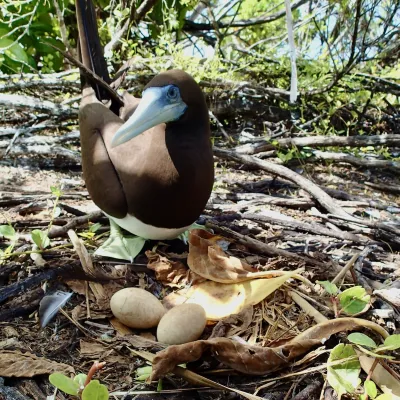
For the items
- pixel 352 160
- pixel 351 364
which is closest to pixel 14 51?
pixel 352 160

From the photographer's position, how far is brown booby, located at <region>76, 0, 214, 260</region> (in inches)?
81.4

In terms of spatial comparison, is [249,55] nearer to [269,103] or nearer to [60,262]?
[269,103]

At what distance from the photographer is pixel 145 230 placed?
2.23 m

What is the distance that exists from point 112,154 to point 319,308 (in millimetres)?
1130

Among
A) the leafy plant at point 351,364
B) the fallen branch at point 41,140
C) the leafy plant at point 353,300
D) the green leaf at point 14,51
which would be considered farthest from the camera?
the green leaf at point 14,51

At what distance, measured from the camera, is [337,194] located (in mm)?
3154

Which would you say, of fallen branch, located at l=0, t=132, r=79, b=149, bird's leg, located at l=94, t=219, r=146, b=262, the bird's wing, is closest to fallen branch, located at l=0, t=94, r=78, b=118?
fallen branch, located at l=0, t=132, r=79, b=149

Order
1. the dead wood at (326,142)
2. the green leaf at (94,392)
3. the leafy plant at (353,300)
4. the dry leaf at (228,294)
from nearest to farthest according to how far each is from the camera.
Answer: the green leaf at (94,392)
the leafy plant at (353,300)
the dry leaf at (228,294)
the dead wood at (326,142)

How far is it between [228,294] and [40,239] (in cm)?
83

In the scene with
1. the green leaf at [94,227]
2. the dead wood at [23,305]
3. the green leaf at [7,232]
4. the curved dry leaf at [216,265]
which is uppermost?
the green leaf at [7,232]

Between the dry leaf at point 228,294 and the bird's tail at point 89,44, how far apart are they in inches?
54.0

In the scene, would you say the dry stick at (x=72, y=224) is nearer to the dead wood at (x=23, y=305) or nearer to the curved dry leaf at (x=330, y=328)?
the dead wood at (x=23, y=305)

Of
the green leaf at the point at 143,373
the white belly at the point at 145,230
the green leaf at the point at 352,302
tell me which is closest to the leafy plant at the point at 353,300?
the green leaf at the point at 352,302

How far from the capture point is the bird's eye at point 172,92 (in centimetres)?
207
